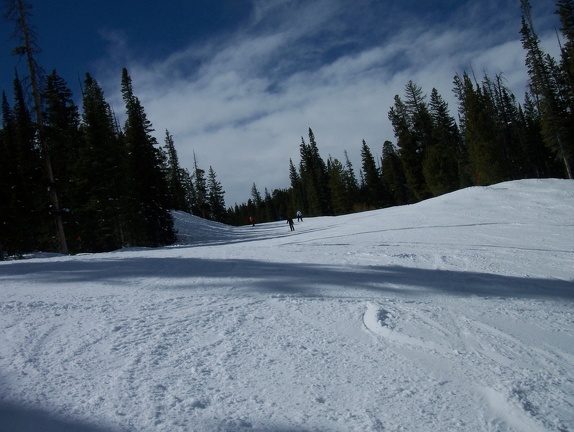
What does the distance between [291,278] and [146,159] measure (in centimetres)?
3030

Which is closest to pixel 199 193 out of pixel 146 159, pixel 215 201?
pixel 215 201

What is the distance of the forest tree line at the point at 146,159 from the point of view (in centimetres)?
2284

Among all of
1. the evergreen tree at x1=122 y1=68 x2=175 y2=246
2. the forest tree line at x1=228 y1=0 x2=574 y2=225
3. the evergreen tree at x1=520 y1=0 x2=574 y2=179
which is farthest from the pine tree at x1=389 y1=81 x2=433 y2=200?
the evergreen tree at x1=122 y1=68 x2=175 y2=246

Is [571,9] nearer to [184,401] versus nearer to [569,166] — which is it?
[569,166]

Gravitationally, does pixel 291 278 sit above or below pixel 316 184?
below

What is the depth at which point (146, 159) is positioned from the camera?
33500 mm

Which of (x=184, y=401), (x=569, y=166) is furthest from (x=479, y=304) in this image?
(x=569, y=166)

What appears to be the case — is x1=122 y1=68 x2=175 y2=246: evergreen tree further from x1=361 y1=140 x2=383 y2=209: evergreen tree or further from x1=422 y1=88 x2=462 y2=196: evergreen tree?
x1=361 y1=140 x2=383 y2=209: evergreen tree

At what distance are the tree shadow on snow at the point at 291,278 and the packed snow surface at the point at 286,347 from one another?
0.18ft

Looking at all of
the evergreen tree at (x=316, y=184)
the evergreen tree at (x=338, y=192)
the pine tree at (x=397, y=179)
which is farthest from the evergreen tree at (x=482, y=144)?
the evergreen tree at (x=316, y=184)

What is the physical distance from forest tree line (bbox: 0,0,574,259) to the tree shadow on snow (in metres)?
10.4

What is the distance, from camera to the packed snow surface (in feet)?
9.37

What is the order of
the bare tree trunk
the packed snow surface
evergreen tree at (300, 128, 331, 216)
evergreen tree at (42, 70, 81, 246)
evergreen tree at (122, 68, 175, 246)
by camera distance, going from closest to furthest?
the packed snow surface < the bare tree trunk < evergreen tree at (42, 70, 81, 246) < evergreen tree at (122, 68, 175, 246) < evergreen tree at (300, 128, 331, 216)

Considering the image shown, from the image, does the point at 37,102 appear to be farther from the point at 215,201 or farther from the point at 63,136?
the point at 215,201
